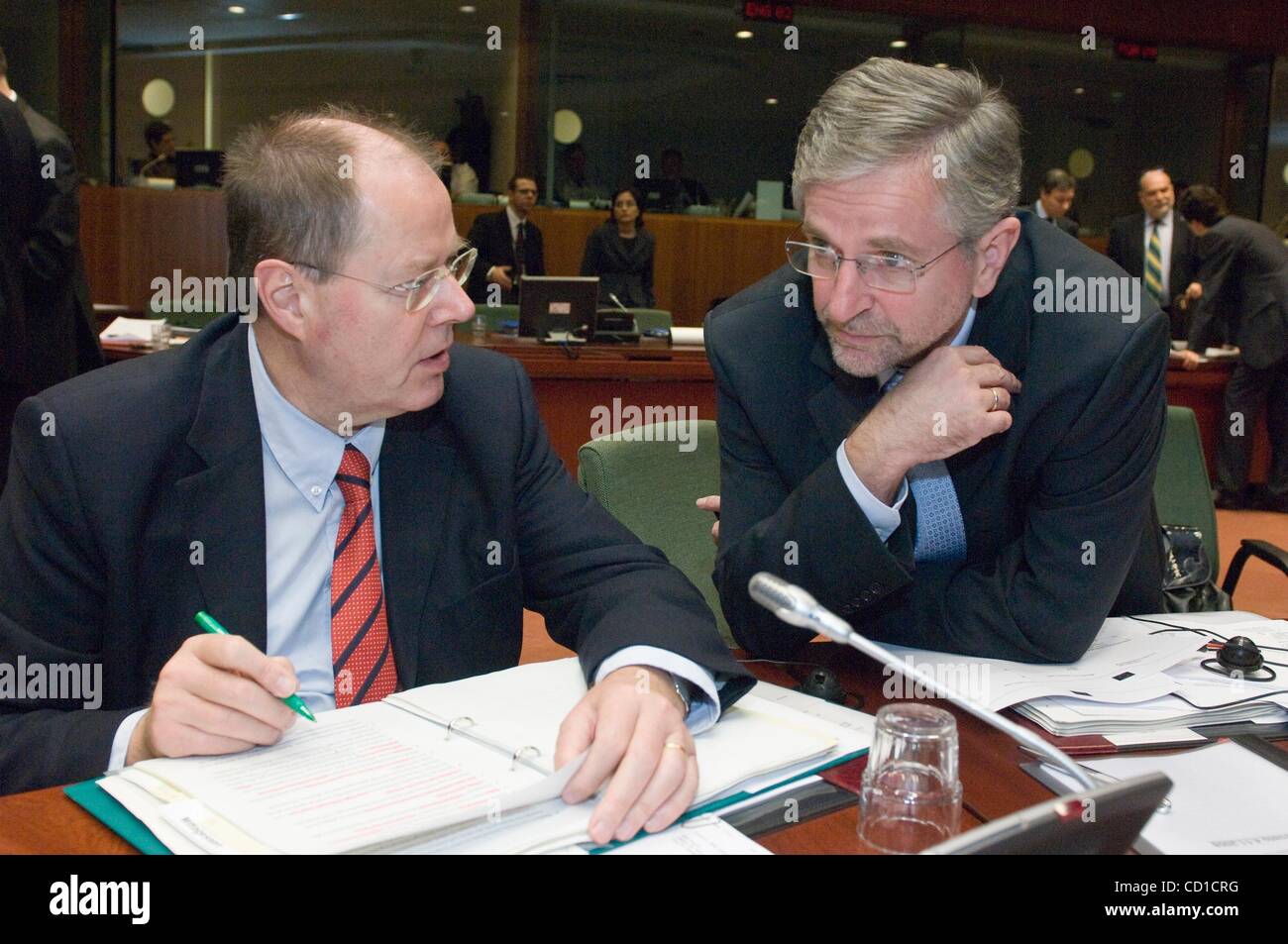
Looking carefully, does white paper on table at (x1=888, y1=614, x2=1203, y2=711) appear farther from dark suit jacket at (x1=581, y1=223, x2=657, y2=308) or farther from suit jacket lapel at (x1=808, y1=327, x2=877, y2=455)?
→ dark suit jacket at (x1=581, y1=223, x2=657, y2=308)

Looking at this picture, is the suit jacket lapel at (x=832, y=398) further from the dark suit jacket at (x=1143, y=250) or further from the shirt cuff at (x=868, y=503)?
the dark suit jacket at (x=1143, y=250)

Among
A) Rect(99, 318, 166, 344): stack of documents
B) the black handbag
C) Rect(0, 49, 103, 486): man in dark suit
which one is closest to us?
the black handbag

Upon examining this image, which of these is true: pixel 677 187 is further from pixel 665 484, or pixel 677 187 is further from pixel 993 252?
pixel 993 252

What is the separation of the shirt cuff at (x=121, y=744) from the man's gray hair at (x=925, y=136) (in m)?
1.10

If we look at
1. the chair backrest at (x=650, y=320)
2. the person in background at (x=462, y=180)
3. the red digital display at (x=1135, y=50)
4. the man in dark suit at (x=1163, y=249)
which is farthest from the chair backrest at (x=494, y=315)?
the red digital display at (x=1135, y=50)

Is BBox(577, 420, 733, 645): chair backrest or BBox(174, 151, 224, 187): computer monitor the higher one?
BBox(174, 151, 224, 187): computer monitor

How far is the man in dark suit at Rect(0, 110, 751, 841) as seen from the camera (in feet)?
4.70

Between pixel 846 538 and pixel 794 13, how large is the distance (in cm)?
876

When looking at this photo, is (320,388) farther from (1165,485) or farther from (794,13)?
(794,13)

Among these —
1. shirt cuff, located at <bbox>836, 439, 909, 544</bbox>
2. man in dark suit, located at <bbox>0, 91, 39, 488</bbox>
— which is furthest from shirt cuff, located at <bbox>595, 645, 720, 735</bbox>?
man in dark suit, located at <bbox>0, 91, 39, 488</bbox>

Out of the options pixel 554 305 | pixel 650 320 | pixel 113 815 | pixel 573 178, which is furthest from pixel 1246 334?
pixel 113 815

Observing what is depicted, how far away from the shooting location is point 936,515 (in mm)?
1802

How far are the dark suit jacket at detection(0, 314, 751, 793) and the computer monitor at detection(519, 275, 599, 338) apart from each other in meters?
4.03

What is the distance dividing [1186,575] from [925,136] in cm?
94
